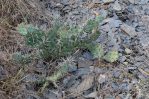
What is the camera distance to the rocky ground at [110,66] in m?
2.21

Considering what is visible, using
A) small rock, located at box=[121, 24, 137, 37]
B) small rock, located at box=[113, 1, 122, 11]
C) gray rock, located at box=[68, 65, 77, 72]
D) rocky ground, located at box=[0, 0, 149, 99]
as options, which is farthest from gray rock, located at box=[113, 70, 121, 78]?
small rock, located at box=[113, 1, 122, 11]

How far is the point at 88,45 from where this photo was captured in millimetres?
2359

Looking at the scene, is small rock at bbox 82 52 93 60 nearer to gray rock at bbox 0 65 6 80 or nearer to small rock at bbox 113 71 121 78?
small rock at bbox 113 71 121 78

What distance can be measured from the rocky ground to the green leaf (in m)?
0.04

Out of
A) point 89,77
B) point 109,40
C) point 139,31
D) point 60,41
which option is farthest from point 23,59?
point 139,31

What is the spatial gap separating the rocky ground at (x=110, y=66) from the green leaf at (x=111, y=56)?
40mm

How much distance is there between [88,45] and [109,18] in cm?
45

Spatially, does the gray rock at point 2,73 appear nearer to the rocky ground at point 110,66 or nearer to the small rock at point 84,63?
the rocky ground at point 110,66

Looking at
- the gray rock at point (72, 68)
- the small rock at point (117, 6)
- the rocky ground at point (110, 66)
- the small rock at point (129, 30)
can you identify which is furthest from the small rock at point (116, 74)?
the small rock at point (117, 6)

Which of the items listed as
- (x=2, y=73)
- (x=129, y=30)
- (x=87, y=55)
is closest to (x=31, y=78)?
(x=2, y=73)

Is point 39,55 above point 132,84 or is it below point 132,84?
above

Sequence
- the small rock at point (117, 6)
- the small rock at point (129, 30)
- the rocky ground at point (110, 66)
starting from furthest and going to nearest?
the small rock at point (117, 6) → the small rock at point (129, 30) → the rocky ground at point (110, 66)

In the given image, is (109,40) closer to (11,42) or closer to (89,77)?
(89,77)

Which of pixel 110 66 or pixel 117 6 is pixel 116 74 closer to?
pixel 110 66
